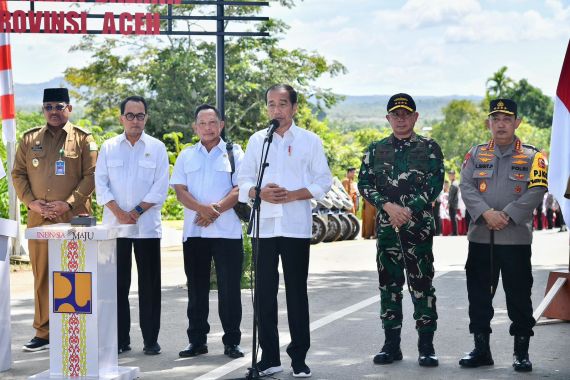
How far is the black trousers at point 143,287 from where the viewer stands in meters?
9.64

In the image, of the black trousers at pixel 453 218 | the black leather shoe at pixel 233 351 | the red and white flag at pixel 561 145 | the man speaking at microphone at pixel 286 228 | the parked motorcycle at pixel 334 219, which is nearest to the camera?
the man speaking at microphone at pixel 286 228

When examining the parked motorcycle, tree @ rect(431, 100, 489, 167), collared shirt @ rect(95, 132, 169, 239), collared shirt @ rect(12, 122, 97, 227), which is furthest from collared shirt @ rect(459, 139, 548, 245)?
tree @ rect(431, 100, 489, 167)

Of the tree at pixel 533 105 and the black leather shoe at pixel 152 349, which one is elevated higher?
the tree at pixel 533 105

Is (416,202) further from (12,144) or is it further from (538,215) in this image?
(538,215)

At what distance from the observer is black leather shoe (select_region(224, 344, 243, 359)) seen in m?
9.34

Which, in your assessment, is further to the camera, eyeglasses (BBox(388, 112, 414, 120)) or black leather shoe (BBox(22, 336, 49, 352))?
black leather shoe (BBox(22, 336, 49, 352))

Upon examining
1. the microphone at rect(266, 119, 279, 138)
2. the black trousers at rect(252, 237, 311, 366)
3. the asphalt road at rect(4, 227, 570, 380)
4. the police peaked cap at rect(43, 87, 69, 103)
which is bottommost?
the asphalt road at rect(4, 227, 570, 380)

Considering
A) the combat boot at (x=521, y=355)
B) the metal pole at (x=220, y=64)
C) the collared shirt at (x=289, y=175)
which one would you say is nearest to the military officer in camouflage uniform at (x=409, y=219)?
the collared shirt at (x=289, y=175)

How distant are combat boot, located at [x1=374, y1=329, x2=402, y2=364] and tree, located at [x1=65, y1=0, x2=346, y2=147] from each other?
30739 millimetres

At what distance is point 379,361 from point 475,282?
1.01 m

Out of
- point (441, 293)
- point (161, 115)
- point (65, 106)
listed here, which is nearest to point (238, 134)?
point (161, 115)

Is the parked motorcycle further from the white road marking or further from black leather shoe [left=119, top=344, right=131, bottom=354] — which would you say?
black leather shoe [left=119, top=344, right=131, bottom=354]

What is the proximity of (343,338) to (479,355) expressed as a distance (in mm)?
1785

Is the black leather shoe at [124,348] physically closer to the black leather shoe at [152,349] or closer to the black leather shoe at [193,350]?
the black leather shoe at [152,349]
